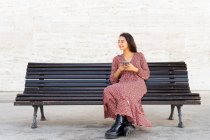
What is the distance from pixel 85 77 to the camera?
614 centimetres

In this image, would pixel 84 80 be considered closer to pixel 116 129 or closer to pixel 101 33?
pixel 116 129

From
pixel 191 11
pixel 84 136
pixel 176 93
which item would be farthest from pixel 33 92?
pixel 191 11

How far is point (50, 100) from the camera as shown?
218 inches

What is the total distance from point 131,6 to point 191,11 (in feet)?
3.86

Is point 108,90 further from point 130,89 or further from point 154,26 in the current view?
point 154,26

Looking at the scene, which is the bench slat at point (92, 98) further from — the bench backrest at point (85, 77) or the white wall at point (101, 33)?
the white wall at point (101, 33)

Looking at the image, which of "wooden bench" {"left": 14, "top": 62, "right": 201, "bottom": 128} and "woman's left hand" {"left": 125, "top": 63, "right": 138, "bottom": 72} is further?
"wooden bench" {"left": 14, "top": 62, "right": 201, "bottom": 128}

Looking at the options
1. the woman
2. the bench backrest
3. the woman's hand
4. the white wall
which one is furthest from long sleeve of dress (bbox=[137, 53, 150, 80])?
the white wall

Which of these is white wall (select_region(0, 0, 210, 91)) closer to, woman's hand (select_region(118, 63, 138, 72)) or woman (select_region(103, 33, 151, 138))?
woman (select_region(103, 33, 151, 138))

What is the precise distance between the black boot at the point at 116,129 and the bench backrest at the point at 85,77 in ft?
3.23

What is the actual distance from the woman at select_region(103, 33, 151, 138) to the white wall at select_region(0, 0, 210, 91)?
3.70 m

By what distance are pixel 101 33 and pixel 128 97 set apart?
4358 mm

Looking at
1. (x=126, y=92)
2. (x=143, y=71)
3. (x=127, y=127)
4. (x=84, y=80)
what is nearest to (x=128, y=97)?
(x=126, y=92)

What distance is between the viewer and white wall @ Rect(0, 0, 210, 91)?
9.28 meters
